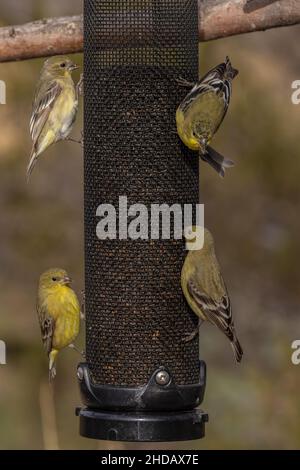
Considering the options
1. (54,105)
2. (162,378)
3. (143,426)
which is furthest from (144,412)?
(54,105)

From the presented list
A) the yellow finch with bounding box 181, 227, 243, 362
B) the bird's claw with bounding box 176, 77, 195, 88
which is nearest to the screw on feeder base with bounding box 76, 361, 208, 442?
the yellow finch with bounding box 181, 227, 243, 362

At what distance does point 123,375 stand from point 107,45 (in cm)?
217

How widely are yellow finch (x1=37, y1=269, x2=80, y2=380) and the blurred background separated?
3.80 m

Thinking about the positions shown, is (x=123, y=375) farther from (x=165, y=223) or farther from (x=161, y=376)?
(x=165, y=223)

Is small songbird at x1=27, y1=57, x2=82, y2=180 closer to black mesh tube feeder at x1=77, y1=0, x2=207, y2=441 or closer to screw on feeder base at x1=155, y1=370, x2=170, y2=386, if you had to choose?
black mesh tube feeder at x1=77, y1=0, x2=207, y2=441

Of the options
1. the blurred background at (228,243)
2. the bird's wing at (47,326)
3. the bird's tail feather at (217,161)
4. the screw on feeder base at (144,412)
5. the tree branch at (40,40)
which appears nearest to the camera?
the bird's tail feather at (217,161)

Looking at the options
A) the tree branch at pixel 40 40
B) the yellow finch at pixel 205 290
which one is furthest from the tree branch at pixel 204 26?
the yellow finch at pixel 205 290

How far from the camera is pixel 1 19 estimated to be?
43.0 ft

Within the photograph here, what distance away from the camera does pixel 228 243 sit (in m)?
14.6

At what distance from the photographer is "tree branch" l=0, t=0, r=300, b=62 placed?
9.82 metres

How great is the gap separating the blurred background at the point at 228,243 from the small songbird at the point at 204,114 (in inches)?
177

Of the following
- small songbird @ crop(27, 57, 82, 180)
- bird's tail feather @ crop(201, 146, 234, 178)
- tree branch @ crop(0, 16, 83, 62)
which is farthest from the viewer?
tree branch @ crop(0, 16, 83, 62)

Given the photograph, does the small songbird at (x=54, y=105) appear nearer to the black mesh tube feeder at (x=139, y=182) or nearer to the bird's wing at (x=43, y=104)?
the bird's wing at (x=43, y=104)

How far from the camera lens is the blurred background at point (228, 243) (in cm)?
1350
